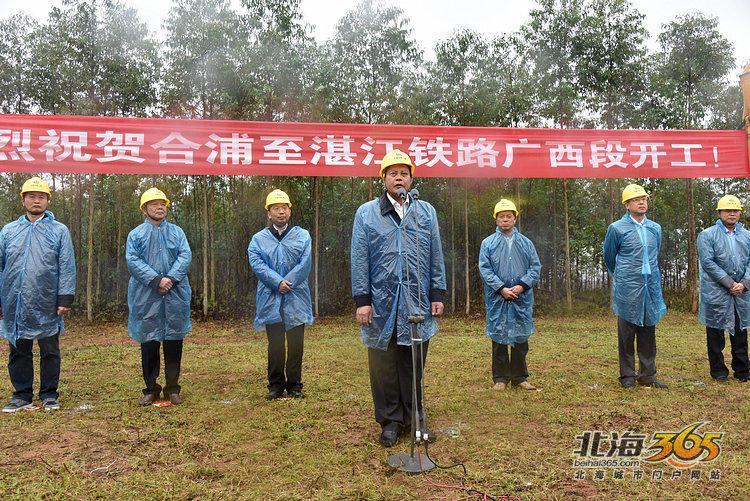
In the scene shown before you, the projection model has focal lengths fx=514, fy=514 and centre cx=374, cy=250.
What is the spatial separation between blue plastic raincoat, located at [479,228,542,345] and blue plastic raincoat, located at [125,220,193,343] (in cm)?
251

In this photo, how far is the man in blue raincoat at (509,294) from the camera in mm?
4355

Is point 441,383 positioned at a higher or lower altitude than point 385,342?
lower

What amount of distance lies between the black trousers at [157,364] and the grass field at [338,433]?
0.61 feet

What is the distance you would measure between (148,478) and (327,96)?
9.22m

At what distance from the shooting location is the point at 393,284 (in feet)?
9.97

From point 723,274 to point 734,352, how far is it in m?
0.71

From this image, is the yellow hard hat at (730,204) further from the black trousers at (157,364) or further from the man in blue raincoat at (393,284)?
the black trousers at (157,364)

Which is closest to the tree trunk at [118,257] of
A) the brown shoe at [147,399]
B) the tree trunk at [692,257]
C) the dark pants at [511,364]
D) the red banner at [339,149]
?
the red banner at [339,149]

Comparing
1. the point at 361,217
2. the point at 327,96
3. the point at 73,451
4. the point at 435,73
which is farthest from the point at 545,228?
the point at 73,451

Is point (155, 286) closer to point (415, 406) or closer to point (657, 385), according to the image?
point (415, 406)

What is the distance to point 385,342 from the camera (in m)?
2.99

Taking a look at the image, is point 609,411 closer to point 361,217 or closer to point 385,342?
point 385,342

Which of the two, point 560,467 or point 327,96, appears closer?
point 560,467
